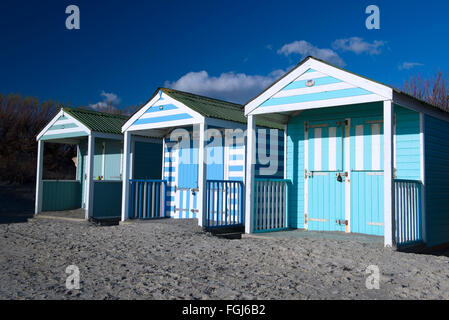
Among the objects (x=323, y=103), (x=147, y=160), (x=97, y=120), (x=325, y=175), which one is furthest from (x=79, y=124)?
(x=323, y=103)

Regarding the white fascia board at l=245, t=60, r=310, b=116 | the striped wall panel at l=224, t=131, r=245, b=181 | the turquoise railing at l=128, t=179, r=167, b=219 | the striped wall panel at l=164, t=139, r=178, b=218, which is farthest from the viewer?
the striped wall panel at l=164, t=139, r=178, b=218

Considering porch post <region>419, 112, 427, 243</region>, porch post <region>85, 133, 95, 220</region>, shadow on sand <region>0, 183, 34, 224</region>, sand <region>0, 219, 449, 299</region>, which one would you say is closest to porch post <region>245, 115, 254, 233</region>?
sand <region>0, 219, 449, 299</region>

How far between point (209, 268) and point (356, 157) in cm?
416

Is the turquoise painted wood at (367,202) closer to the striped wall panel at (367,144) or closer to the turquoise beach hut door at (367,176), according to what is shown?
the turquoise beach hut door at (367,176)

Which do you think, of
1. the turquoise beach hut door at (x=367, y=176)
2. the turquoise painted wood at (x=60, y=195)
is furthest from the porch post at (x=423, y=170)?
the turquoise painted wood at (x=60, y=195)

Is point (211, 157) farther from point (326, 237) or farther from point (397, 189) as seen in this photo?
point (397, 189)

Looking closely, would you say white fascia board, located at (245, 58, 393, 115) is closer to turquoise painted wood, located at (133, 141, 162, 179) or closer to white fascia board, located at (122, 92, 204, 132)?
white fascia board, located at (122, 92, 204, 132)

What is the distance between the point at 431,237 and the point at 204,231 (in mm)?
4367

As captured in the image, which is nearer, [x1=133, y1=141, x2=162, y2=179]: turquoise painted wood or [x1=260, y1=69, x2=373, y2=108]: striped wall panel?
[x1=260, y1=69, x2=373, y2=108]: striped wall panel

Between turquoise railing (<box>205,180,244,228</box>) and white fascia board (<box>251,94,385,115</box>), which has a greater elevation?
white fascia board (<box>251,94,385,115</box>)

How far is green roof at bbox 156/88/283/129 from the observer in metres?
9.28

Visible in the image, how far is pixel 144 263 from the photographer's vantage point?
232 inches

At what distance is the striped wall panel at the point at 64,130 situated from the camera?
1244 centimetres
